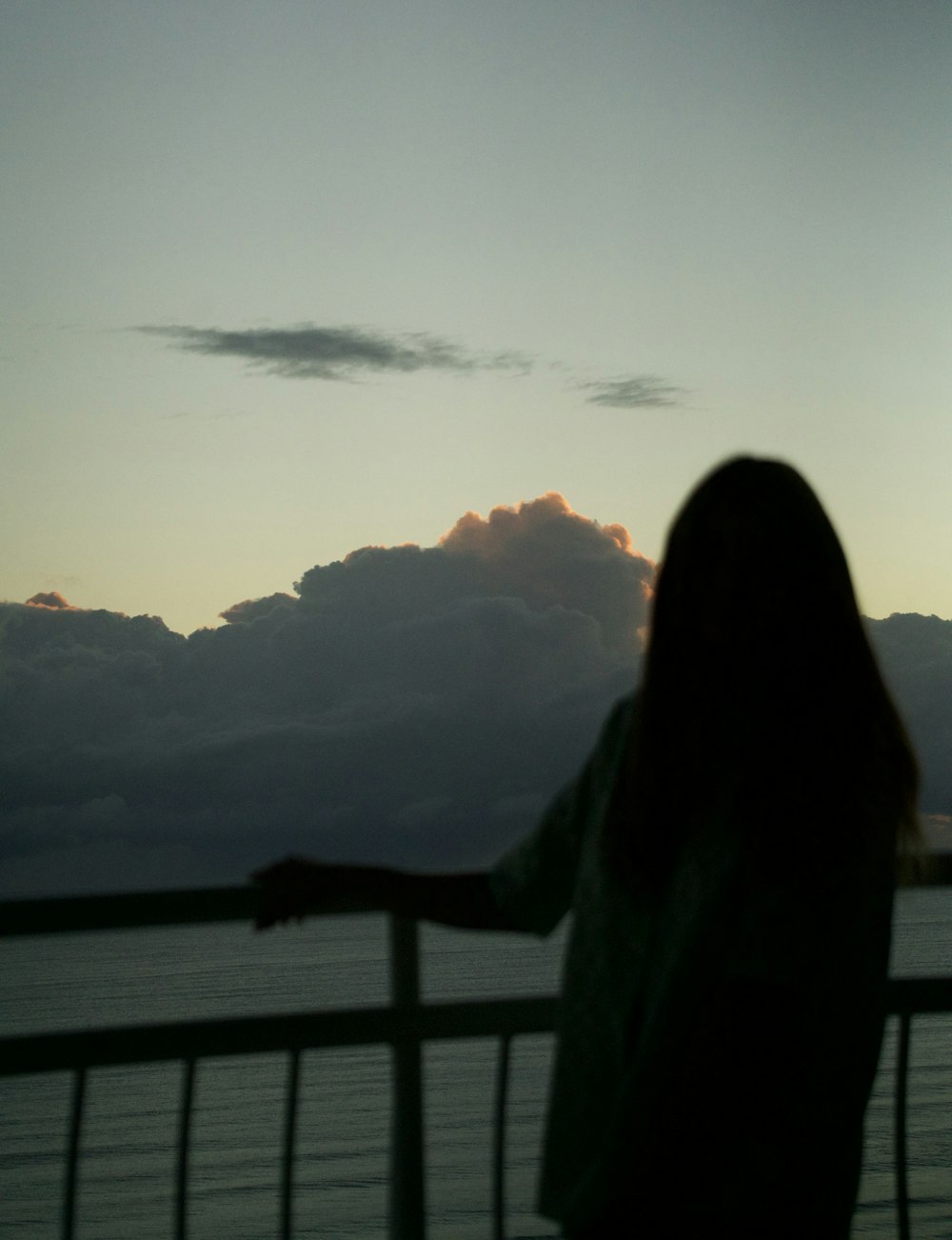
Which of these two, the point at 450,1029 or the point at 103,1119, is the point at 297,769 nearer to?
the point at 103,1119

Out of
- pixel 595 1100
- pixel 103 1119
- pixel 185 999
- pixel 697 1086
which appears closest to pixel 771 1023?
pixel 697 1086

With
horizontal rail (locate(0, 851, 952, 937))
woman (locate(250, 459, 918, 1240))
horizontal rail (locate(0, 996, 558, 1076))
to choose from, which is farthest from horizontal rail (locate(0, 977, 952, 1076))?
woman (locate(250, 459, 918, 1240))

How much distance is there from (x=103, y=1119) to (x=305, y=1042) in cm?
5129

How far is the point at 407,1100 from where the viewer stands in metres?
2.07

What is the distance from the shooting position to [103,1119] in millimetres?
47438

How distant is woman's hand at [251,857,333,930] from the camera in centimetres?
183

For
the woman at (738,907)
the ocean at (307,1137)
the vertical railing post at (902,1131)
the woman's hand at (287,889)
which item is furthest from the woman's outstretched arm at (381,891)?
the vertical railing post at (902,1131)

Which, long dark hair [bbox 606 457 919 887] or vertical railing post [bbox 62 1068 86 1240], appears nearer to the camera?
long dark hair [bbox 606 457 919 887]

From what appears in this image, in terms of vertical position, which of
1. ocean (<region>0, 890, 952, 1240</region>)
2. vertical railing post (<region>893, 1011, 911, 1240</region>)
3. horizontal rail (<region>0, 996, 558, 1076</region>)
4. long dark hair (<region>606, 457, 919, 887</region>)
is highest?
long dark hair (<region>606, 457, 919, 887</region>)

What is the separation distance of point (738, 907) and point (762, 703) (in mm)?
210

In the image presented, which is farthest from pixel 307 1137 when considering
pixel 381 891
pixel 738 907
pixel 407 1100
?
pixel 738 907

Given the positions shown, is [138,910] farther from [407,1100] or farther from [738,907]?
[738,907]

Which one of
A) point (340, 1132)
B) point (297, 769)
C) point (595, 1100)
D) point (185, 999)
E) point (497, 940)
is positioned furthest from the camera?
point (297, 769)

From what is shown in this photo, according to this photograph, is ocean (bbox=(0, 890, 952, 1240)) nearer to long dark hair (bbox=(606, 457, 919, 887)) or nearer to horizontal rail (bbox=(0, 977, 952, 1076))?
horizontal rail (bbox=(0, 977, 952, 1076))
